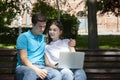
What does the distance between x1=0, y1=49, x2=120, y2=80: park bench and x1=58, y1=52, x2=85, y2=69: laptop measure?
0.91 metres

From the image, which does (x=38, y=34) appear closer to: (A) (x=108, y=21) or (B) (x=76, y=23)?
(B) (x=76, y=23)

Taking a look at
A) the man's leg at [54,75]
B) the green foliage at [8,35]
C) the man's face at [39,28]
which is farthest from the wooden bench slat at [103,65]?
the green foliage at [8,35]

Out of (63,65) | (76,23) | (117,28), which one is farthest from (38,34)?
(117,28)

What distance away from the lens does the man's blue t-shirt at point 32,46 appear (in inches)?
230

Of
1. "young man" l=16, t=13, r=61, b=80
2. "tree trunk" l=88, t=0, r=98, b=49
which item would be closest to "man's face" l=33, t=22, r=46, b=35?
"young man" l=16, t=13, r=61, b=80

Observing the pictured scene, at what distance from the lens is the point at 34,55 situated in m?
5.98

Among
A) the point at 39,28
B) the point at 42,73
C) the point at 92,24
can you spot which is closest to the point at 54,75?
the point at 42,73

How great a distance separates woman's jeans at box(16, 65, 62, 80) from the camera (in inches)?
221

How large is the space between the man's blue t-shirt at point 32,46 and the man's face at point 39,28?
0.10m

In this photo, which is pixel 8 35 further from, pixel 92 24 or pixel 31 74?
pixel 31 74

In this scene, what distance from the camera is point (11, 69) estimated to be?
6699 millimetres

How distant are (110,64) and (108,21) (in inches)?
1361

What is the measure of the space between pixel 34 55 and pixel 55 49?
0.33 m

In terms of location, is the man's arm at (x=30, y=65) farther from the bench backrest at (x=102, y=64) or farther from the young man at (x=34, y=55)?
the bench backrest at (x=102, y=64)
